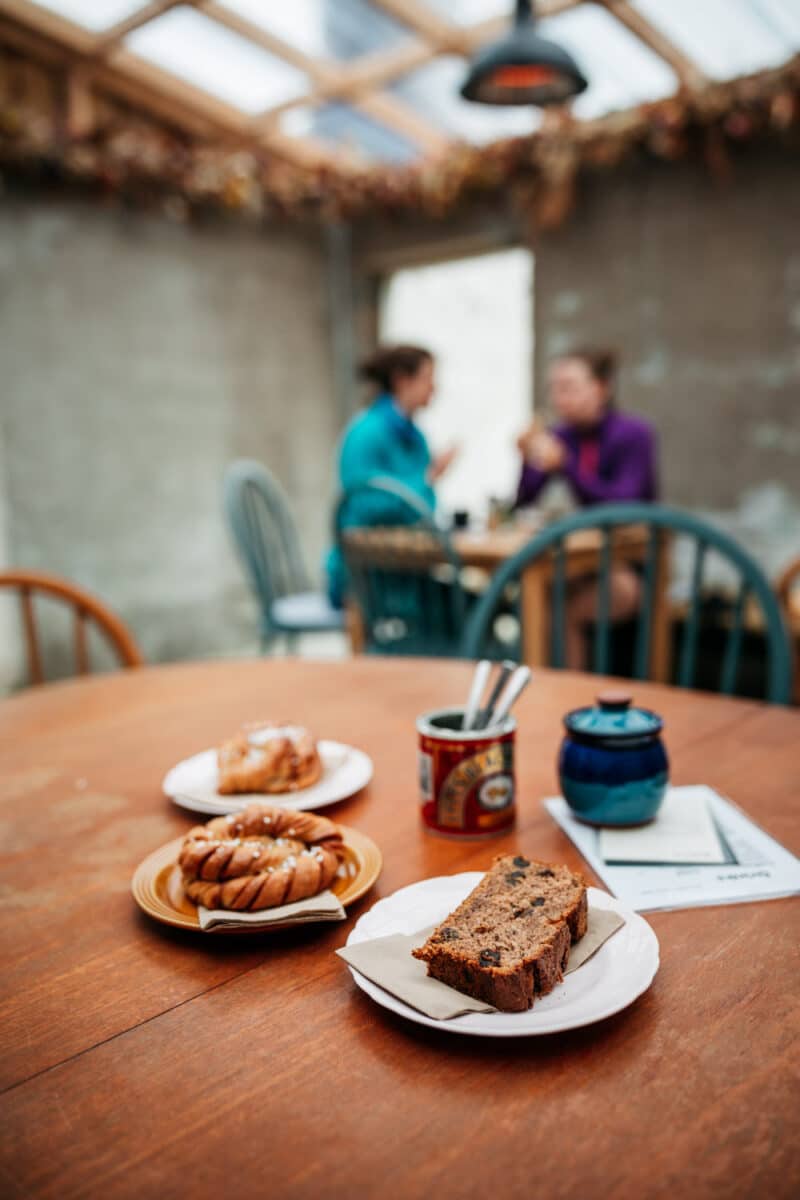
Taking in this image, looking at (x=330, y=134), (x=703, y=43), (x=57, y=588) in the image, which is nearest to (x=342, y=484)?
(x=57, y=588)

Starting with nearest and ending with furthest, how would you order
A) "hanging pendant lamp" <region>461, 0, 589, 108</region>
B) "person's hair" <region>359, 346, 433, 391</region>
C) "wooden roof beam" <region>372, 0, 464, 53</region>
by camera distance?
1. "hanging pendant lamp" <region>461, 0, 589, 108</region>
2. "person's hair" <region>359, 346, 433, 391</region>
3. "wooden roof beam" <region>372, 0, 464, 53</region>

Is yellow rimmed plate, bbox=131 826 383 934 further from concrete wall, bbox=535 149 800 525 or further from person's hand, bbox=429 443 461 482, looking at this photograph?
concrete wall, bbox=535 149 800 525

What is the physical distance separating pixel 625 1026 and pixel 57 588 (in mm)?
1338

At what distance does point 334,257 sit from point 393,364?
239 centimetres

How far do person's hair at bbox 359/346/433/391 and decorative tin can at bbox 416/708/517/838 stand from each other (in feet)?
8.81

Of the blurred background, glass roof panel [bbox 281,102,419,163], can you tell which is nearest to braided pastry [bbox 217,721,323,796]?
the blurred background

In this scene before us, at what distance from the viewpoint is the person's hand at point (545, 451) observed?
128 inches

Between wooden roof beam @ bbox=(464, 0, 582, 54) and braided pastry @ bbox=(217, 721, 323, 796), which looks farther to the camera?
wooden roof beam @ bbox=(464, 0, 582, 54)

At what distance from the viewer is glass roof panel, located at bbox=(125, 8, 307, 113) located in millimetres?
4082

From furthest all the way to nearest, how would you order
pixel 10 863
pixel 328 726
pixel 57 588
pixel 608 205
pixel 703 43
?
1. pixel 608 205
2. pixel 703 43
3. pixel 57 588
4. pixel 328 726
5. pixel 10 863

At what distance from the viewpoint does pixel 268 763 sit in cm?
90

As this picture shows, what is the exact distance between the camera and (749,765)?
3.20 feet

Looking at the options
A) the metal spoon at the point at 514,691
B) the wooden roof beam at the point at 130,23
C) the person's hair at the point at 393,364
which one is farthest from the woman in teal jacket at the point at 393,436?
the metal spoon at the point at 514,691

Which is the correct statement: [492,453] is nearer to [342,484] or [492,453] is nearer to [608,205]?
[608,205]
